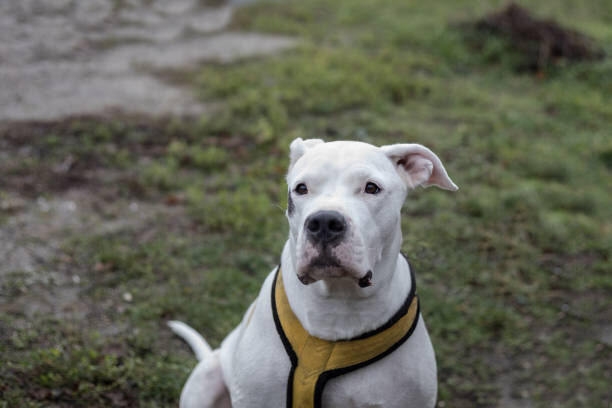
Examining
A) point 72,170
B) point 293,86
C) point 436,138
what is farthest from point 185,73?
point 436,138

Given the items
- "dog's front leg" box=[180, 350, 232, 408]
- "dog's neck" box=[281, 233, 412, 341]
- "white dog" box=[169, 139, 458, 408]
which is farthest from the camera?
"dog's front leg" box=[180, 350, 232, 408]

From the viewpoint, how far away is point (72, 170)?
232 inches

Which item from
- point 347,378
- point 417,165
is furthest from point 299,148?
point 347,378

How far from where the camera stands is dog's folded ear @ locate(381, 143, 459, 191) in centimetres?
260

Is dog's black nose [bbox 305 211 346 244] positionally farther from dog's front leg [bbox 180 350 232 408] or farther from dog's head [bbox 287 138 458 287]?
dog's front leg [bbox 180 350 232 408]

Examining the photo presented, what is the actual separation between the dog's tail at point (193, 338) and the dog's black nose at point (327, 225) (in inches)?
72.2

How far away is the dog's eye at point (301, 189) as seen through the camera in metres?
2.43

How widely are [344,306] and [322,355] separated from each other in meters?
0.24

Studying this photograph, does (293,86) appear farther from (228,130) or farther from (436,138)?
(436,138)

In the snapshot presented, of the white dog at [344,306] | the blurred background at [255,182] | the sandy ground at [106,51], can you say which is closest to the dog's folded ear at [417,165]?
the white dog at [344,306]

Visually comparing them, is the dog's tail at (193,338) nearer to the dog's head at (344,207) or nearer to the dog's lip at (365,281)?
the dog's head at (344,207)

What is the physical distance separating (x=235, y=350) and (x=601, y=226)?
169 inches

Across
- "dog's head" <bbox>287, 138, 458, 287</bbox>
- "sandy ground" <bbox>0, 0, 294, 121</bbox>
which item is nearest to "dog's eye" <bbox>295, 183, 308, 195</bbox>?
"dog's head" <bbox>287, 138, 458, 287</bbox>

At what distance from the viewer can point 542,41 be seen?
9.22m
